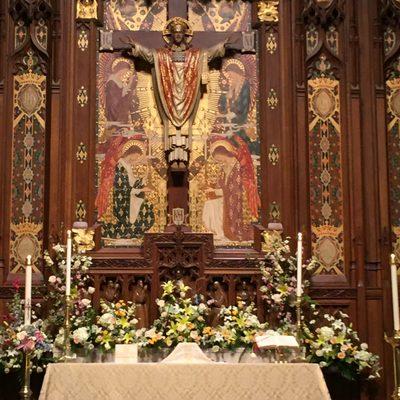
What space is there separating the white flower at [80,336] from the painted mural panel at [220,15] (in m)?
3.56

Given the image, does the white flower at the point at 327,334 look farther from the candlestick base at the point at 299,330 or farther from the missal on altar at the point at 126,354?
the missal on altar at the point at 126,354

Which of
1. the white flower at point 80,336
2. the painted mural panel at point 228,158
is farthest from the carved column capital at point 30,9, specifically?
the white flower at point 80,336

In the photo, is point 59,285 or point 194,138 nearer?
point 59,285

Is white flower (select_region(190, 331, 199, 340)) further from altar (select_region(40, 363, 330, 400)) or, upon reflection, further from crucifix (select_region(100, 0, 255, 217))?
altar (select_region(40, 363, 330, 400))

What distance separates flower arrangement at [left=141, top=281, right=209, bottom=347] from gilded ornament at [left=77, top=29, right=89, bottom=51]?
106 inches

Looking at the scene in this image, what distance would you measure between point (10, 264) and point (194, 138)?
7.51ft

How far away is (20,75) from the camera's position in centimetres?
927

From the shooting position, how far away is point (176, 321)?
829 cm

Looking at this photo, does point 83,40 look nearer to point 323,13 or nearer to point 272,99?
point 272,99

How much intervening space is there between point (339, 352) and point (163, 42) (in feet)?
12.2

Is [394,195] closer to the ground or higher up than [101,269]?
higher up

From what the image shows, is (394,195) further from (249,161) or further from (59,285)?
(59,285)

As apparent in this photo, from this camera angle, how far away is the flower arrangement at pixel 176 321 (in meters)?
8.19

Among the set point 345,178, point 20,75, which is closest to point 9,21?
point 20,75
